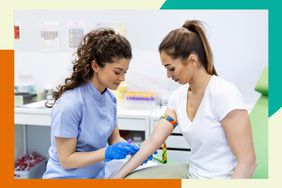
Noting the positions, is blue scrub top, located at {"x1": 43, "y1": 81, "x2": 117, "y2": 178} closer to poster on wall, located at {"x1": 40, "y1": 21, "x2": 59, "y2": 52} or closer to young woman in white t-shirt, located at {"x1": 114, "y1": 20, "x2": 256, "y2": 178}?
young woman in white t-shirt, located at {"x1": 114, "y1": 20, "x2": 256, "y2": 178}

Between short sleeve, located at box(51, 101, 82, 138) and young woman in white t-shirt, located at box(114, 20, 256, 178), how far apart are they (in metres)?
0.29

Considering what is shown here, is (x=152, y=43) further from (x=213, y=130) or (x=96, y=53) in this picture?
(x=213, y=130)

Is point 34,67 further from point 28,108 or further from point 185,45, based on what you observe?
point 185,45

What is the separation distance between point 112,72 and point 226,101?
1.38ft

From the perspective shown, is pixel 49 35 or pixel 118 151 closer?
pixel 118 151

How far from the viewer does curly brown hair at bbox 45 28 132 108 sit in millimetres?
1176

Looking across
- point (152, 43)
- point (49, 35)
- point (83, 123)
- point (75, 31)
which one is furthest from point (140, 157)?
point (49, 35)

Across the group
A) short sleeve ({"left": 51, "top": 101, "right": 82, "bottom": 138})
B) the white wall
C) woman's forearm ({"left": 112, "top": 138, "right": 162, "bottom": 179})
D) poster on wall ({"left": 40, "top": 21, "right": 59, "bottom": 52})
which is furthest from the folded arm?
poster on wall ({"left": 40, "top": 21, "right": 59, "bottom": 52})

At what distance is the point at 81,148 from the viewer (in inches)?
47.9

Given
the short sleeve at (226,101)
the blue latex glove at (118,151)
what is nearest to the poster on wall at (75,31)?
the blue latex glove at (118,151)

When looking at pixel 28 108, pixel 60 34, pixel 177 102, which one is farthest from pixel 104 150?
pixel 60 34

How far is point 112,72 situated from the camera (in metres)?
1.18

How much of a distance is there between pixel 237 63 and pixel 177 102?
1.38m

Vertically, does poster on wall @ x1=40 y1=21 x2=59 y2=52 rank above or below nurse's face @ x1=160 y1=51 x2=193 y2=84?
above
